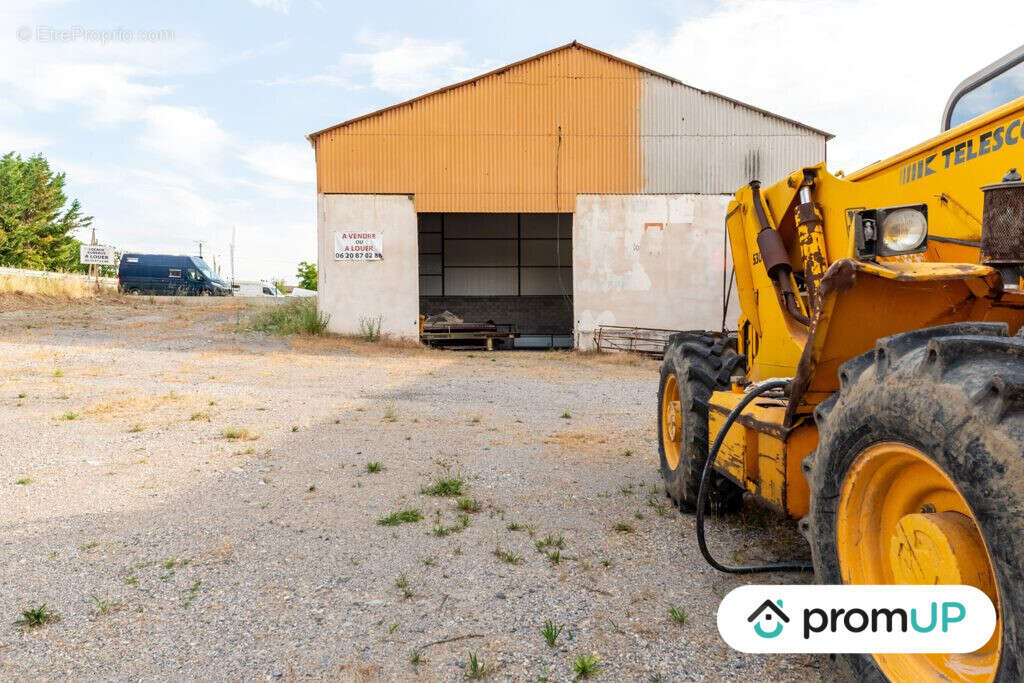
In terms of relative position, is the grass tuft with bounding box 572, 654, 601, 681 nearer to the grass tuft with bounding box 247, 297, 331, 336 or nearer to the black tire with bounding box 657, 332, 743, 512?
the black tire with bounding box 657, 332, 743, 512

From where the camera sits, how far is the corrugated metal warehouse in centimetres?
1905

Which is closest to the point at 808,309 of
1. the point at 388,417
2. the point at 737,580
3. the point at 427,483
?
the point at 737,580

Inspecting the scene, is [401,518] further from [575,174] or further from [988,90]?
[575,174]

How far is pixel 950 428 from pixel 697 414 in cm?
287

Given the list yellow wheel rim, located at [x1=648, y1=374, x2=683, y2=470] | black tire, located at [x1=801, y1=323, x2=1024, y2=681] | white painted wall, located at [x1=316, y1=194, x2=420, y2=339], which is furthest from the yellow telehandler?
white painted wall, located at [x1=316, y1=194, x2=420, y2=339]

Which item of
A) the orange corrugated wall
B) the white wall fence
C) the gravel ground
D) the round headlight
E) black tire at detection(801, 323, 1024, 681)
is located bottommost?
the gravel ground

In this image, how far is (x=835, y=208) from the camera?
12.9ft

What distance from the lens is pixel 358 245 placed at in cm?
1923

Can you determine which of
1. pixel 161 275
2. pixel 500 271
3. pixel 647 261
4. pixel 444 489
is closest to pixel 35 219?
pixel 161 275

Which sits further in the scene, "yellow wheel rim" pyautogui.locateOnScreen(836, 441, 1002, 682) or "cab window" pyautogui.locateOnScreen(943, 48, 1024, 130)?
"cab window" pyautogui.locateOnScreen(943, 48, 1024, 130)

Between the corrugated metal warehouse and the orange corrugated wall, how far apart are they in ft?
0.09

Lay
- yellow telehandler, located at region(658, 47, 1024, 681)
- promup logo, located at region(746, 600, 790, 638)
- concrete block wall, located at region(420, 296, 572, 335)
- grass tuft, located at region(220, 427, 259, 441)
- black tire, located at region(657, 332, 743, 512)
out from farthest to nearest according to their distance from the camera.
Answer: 1. concrete block wall, located at region(420, 296, 572, 335)
2. grass tuft, located at region(220, 427, 259, 441)
3. black tire, located at region(657, 332, 743, 512)
4. promup logo, located at region(746, 600, 790, 638)
5. yellow telehandler, located at region(658, 47, 1024, 681)

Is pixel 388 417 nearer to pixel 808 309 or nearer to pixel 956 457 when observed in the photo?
pixel 808 309

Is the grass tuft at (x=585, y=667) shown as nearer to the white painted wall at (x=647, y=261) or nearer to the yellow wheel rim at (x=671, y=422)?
the yellow wheel rim at (x=671, y=422)
